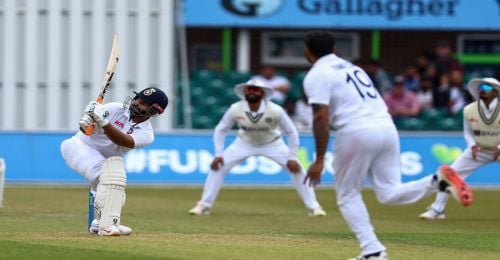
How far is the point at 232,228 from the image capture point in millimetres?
13078

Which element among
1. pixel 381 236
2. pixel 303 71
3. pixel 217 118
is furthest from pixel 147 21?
pixel 381 236

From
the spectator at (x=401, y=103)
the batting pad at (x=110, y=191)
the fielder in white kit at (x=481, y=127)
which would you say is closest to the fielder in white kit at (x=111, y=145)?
the batting pad at (x=110, y=191)

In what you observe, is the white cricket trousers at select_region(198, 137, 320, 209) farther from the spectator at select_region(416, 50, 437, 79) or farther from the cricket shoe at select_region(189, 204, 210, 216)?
the spectator at select_region(416, 50, 437, 79)

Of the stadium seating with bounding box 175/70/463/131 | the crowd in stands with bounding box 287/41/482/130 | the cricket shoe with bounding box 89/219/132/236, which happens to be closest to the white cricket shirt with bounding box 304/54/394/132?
the cricket shoe with bounding box 89/219/132/236

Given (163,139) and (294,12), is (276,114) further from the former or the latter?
(294,12)

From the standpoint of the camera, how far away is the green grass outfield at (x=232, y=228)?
32.3 ft

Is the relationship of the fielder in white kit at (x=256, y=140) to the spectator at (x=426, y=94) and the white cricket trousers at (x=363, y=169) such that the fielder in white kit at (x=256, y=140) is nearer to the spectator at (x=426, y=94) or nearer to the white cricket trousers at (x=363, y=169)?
the white cricket trousers at (x=363, y=169)

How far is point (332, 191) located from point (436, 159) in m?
2.06

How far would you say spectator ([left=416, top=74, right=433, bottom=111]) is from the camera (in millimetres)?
22703

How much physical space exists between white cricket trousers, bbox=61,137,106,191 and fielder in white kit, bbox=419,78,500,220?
5058mm

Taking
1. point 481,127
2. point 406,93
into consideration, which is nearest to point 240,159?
point 481,127

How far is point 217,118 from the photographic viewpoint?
22703 mm

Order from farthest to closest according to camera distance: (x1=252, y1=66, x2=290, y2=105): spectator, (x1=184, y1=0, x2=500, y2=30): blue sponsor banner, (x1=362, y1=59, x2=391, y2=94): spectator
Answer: (x1=184, y1=0, x2=500, y2=30): blue sponsor banner < (x1=252, y1=66, x2=290, y2=105): spectator < (x1=362, y1=59, x2=391, y2=94): spectator

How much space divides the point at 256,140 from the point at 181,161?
4.94 metres
